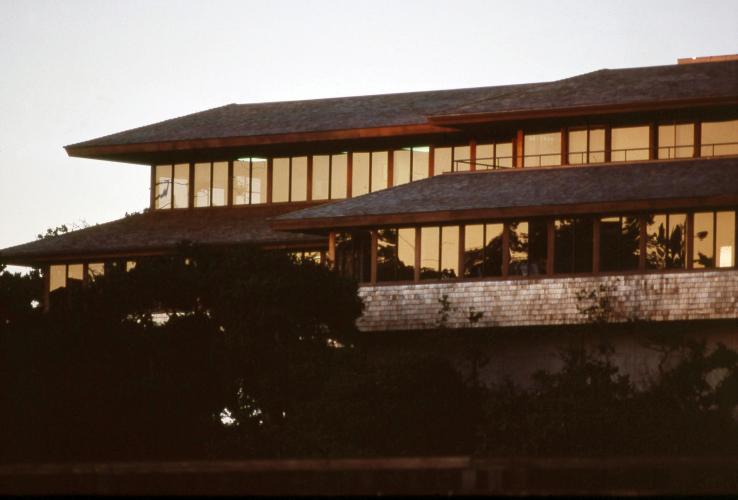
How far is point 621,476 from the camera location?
33.1m

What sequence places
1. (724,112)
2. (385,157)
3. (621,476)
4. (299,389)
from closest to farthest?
(621,476) < (299,389) < (724,112) < (385,157)

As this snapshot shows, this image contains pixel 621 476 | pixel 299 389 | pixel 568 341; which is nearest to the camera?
pixel 621 476

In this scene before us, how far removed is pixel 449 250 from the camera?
2028 inches

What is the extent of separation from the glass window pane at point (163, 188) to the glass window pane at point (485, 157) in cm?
1234

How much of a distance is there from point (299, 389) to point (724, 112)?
15923 millimetres

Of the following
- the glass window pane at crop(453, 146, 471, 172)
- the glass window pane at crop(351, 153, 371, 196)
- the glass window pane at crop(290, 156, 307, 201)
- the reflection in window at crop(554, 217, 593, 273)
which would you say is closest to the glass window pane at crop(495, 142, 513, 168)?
the glass window pane at crop(453, 146, 471, 172)

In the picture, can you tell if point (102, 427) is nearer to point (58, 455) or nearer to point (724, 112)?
point (58, 455)

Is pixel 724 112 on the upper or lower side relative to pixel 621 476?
upper

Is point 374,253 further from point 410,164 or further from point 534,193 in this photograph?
point 410,164

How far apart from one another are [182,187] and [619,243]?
19987mm

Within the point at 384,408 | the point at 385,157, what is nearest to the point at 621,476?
the point at 384,408

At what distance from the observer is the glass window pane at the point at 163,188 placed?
64250 millimetres

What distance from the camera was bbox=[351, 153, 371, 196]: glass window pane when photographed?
61.2 m

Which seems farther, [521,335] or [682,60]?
[682,60]
